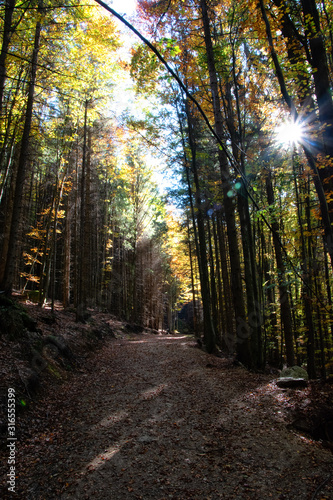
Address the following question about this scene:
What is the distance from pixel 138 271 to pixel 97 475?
20.8 m

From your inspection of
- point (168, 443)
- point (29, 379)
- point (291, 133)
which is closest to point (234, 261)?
point (291, 133)

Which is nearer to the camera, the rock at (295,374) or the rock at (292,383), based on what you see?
the rock at (292,383)

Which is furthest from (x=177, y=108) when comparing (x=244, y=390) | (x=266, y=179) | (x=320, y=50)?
(x=244, y=390)

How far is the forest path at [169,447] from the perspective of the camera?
2.79 m

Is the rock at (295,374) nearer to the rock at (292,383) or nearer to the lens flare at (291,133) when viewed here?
the rock at (292,383)

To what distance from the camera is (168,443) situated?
3639 mm

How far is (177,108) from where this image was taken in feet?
37.3

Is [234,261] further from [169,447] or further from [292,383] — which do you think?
[169,447]

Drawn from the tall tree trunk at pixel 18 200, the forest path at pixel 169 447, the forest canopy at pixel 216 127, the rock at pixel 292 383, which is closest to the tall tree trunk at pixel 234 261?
the forest canopy at pixel 216 127

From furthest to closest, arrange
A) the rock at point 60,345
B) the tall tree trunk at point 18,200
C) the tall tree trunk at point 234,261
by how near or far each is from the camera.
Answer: the tall tree trunk at point 234,261 < the rock at point 60,345 < the tall tree trunk at point 18,200

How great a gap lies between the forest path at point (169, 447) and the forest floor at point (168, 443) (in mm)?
13

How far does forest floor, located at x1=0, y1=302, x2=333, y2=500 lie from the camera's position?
110 inches

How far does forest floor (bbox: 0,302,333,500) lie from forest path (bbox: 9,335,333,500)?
0.01 meters

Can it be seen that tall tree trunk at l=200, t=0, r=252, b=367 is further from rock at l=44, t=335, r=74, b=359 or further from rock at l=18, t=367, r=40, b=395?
rock at l=18, t=367, r=40, b=395
